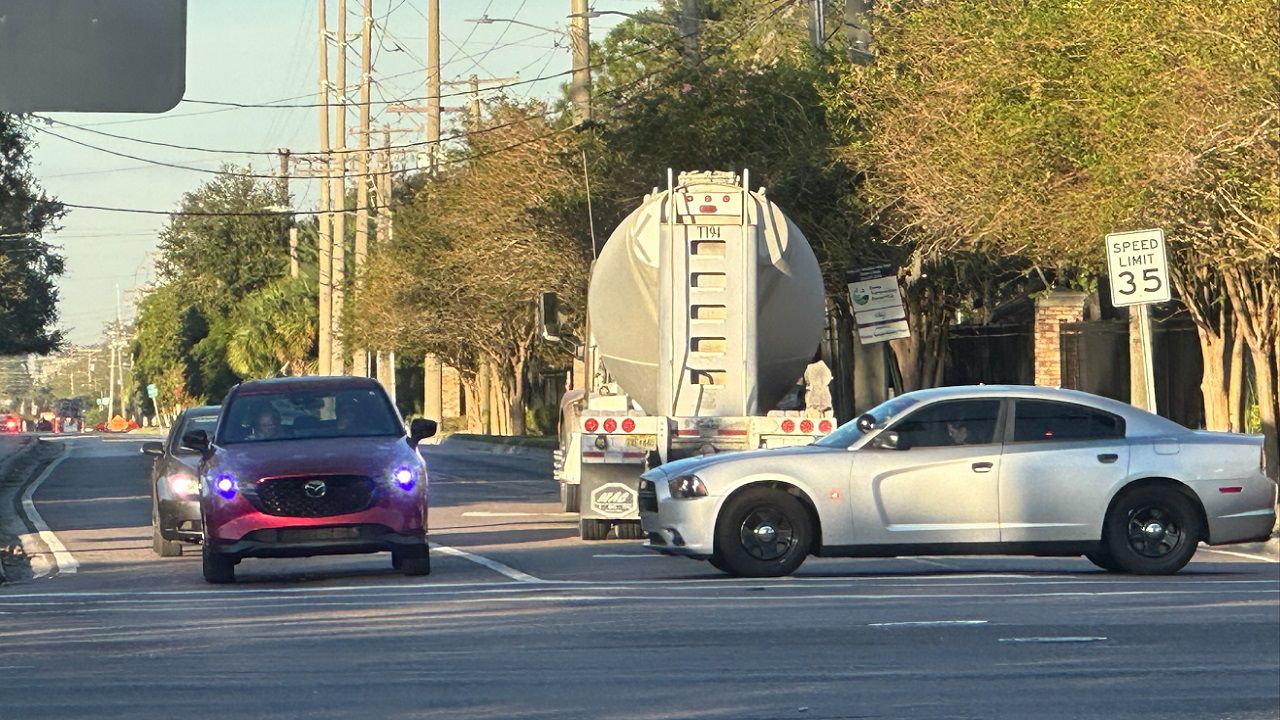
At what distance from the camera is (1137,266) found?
75.1ft

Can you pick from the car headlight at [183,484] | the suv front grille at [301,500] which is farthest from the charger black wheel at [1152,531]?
the car headlight at [183,484]

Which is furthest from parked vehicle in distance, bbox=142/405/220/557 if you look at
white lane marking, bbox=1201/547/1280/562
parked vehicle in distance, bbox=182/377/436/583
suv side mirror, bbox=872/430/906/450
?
white lane marking, bbox=1201/547/1280/562

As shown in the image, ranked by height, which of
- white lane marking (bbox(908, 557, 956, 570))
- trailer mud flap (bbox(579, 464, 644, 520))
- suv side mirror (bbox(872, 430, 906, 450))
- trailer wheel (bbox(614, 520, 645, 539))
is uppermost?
suv side mirror (bbox(872, 430, 906, 450))

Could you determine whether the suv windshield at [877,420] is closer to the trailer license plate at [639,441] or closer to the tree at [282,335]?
the trailer license plate at [639,441]

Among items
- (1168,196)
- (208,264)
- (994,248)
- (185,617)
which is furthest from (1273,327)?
(208,264)

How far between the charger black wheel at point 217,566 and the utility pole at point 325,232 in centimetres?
5434

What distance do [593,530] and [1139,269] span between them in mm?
6443

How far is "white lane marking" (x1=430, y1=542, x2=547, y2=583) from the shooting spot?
58.6 ft

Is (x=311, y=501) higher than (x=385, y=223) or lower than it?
lower

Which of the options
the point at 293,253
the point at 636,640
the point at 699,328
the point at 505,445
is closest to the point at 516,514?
the point at 699,328

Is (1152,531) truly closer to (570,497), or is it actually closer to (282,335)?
(570,497)

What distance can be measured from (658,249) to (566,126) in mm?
27889

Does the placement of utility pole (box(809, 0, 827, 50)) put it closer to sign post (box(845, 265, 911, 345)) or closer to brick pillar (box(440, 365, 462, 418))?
sign post (box(845, 265, 911, 345))

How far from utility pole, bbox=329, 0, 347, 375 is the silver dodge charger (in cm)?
4990
